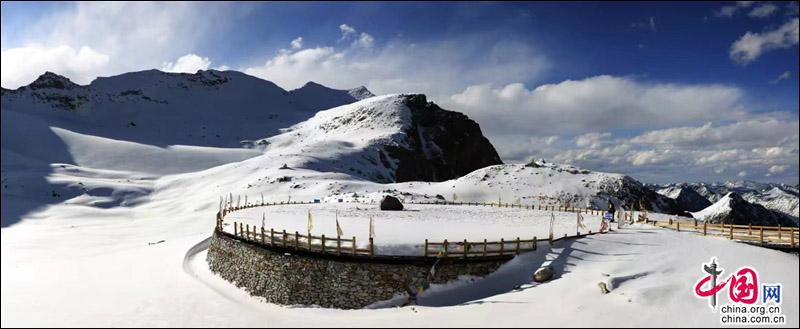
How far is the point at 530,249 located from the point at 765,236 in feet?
44.8

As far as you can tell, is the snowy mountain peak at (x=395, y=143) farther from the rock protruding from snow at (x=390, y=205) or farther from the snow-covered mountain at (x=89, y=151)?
the rock protruding from snow at (x=390, y=205)

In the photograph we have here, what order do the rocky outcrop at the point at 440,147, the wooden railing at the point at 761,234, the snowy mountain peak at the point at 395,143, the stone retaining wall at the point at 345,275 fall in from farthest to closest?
the rocky outcrop at the point at 440,147, the snowy mountain peak at the point at 395,143, the wooden railing at the point at 761,234, the stone retaining wall at the point at 345,275

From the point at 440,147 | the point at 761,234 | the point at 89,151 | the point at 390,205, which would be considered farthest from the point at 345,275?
the point at 89,151

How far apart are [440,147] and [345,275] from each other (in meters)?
144

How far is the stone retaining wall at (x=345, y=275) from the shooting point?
992 inches

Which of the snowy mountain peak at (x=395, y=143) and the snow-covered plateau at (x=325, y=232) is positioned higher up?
the snowy mountain peak at (x=395, y=143)

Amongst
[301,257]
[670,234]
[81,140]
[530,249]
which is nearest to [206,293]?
[301,257]

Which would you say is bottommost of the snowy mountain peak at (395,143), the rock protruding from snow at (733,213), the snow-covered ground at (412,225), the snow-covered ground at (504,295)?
the snow-covered ground at (504,295)

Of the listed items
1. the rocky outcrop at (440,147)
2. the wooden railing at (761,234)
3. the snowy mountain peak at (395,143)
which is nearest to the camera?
the wooden railing at (761,234)

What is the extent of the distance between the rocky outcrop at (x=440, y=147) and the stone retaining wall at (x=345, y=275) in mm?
114705

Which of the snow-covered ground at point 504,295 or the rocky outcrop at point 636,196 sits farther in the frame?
the rocky outcrop at point 636,196

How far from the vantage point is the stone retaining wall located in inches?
992

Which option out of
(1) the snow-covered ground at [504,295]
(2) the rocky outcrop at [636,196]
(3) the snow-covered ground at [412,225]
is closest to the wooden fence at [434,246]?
(3) the snow-covered ground at [412,225]

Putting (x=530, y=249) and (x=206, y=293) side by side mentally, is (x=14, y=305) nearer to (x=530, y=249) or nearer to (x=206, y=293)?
(x=206, y=293)
